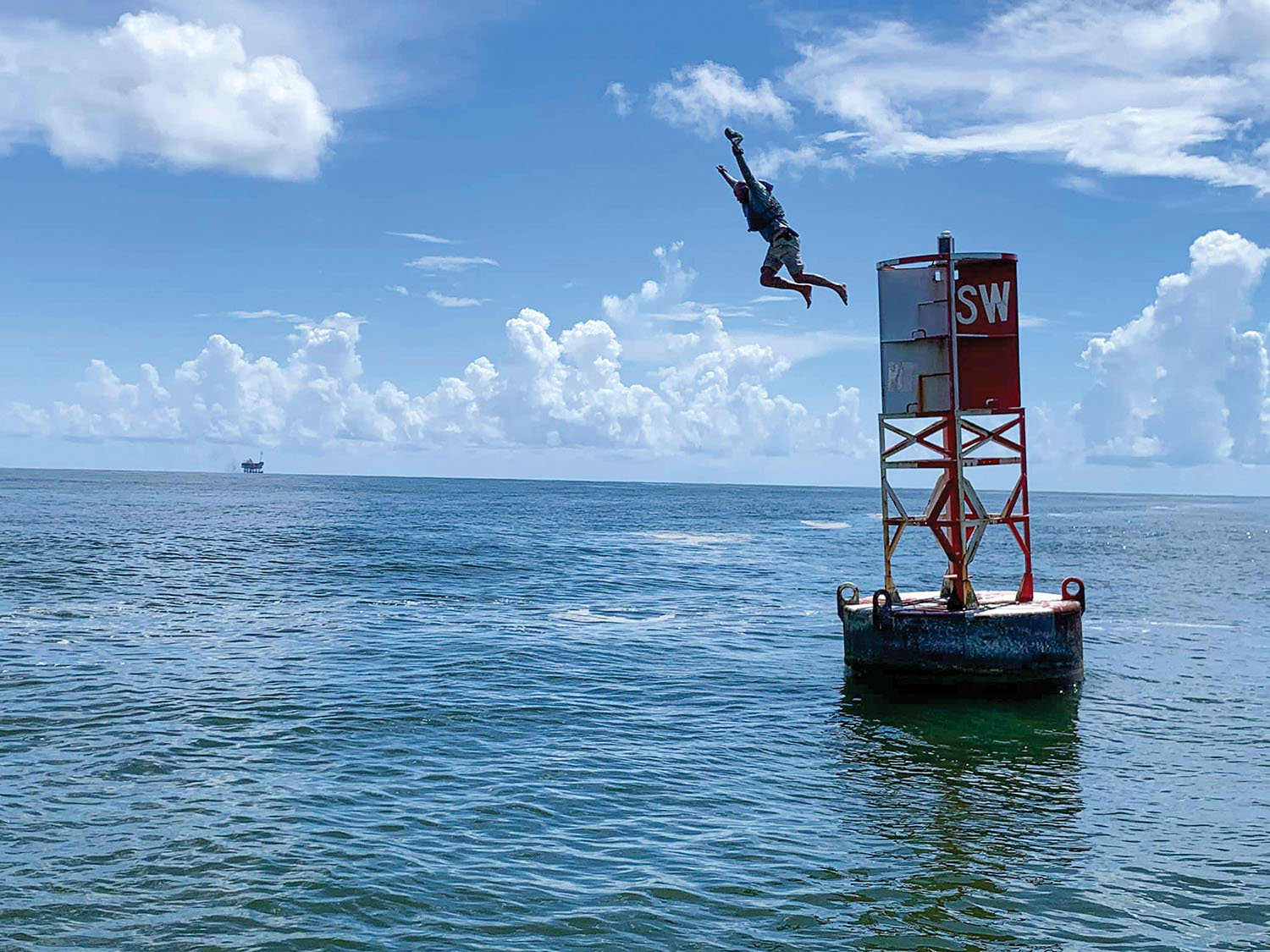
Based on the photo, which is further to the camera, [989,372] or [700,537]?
[700,537]

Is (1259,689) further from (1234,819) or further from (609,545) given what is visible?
(609,545)

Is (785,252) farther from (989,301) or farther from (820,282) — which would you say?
(989,301)

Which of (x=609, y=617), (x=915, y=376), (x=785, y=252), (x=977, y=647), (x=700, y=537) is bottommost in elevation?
(x=700, y=537)

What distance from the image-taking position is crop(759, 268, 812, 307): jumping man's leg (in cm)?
Result: 1819

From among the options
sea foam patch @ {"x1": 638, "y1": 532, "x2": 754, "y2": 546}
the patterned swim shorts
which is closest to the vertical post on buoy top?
the patterned swim shorts

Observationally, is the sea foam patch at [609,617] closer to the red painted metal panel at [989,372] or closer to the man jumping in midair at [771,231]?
the red painted metal panel at [989,372]

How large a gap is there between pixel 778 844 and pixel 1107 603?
33080 mm

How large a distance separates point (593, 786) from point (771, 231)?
9.89m

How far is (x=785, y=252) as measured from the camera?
708 inches

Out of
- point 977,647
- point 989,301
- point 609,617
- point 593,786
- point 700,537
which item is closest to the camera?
point 593,786

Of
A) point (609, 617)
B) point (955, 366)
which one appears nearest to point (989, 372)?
point (955, 366)

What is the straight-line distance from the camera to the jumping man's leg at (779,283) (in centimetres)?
1819

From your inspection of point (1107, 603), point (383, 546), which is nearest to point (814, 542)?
point (383, 546)

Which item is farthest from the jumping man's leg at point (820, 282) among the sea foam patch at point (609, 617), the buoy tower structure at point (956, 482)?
the sea foam patch at point (609, 617)
